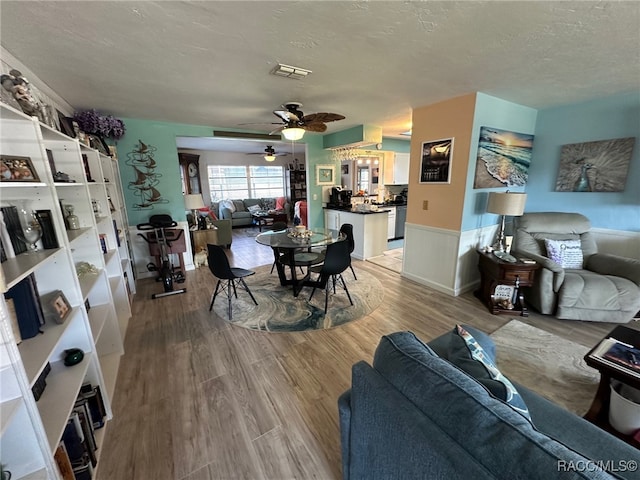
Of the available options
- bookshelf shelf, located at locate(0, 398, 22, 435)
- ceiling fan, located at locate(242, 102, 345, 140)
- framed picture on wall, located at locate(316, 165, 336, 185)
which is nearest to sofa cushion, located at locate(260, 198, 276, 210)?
framed picture on wall, located at locate(316, 165, 336, 185)

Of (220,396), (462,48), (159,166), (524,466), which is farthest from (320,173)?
(524,466)

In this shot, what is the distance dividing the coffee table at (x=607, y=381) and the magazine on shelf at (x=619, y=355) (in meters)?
0.02

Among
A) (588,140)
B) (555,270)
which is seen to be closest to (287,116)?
(555,270)

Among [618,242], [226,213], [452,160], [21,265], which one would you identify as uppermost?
[452,160]

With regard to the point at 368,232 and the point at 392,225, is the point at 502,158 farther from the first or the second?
the point at 392,225

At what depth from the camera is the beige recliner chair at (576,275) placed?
258cm

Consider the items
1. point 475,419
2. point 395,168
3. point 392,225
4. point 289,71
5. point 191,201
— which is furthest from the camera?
point 395,168

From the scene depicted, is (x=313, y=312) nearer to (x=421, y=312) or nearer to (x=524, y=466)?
(x=421, y=312)

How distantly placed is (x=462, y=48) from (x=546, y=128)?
267 cm

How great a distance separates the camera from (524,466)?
59cm

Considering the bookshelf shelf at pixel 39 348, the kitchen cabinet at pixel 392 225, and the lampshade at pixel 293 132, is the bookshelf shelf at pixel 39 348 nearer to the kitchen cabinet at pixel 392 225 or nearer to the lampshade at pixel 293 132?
the lampshade at pixel 293 132

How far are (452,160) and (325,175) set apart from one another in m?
2.90

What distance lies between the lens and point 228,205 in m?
8.50

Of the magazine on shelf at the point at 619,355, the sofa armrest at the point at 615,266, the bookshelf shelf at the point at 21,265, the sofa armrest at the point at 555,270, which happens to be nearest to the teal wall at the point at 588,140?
the sofa armrest at the point at 615,266
